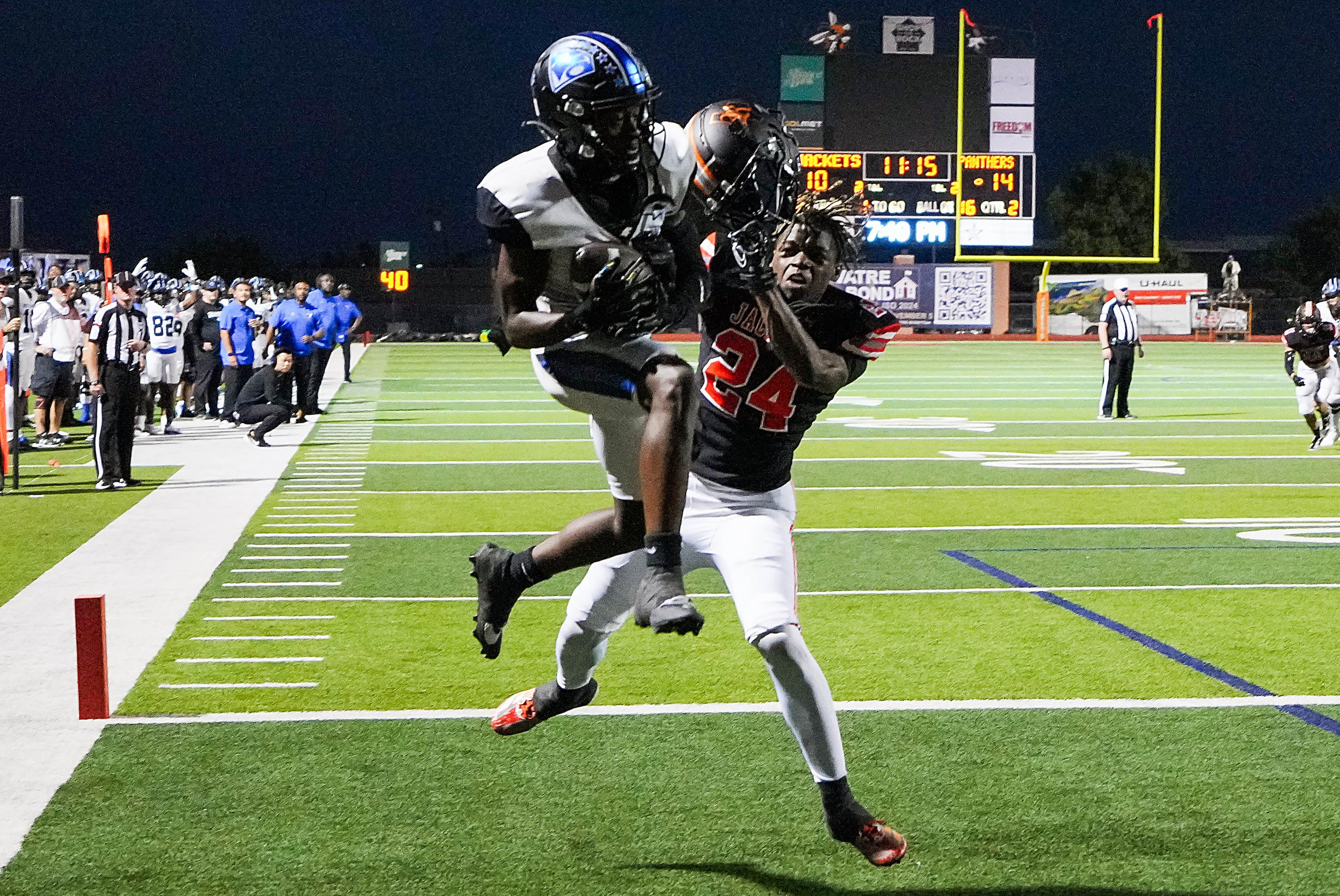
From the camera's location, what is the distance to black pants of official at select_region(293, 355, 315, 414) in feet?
61.1

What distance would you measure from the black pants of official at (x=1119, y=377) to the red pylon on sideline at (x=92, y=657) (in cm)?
1504

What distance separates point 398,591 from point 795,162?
15.8 ft

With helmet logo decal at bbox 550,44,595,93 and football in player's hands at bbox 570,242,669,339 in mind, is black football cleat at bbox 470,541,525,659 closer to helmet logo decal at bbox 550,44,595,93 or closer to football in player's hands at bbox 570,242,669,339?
football in player's hands at bbox 570,242,669,339

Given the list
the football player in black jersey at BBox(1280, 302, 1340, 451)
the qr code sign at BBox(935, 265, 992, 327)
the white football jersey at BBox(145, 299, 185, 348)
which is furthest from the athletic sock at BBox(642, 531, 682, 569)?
the qr code sign at BBox(935, 265, 992, 327)

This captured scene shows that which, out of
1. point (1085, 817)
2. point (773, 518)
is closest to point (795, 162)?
point (773, 518)

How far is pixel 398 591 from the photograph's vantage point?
26.6 ft

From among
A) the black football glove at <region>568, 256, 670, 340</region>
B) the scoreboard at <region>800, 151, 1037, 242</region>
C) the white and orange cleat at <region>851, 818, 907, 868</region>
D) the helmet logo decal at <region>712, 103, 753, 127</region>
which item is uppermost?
the scoreboard at <region>800, 151, 1037, 242</region>

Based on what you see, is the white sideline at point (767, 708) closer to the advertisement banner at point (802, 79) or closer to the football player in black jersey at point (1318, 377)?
the football player in black jersey at point (1318, 377)

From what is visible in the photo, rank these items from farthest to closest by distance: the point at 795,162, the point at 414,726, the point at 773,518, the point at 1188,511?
the point at 1188,511
the point at 414,726
the point at 773,518
the point at 795,162

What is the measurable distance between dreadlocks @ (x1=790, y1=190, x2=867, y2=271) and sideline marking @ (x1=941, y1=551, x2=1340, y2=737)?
260cm

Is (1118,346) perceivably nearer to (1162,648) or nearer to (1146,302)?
(1162,648)

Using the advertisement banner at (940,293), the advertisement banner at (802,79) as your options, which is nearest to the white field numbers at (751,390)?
the advertisement banner at (802,79)

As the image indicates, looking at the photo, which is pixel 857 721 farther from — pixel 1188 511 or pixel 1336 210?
pixel 1336 210

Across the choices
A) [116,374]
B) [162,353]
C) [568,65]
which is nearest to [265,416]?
[162,353]
